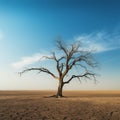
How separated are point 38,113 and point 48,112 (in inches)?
45.3

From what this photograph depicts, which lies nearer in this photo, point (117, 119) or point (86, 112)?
point (117, 119)

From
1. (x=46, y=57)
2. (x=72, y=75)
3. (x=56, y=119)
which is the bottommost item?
(x=56, y=119)

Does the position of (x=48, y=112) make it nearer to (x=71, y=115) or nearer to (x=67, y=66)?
(x=71, y=115)

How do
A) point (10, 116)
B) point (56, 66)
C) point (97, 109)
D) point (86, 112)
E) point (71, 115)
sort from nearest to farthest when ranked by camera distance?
point (10, 116) → point (71, 115) → point (86, 112) → point (97, 109) → point (56, 66)

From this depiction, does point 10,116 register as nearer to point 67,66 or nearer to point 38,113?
point 38,113

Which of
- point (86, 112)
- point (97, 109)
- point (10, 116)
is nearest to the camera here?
point (10, 116)

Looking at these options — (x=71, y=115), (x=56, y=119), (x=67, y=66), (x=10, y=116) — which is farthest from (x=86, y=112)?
(x=67, y=66)

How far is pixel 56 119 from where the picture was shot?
21672 mm

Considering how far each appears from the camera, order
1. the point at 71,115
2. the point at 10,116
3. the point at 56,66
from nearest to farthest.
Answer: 1. the point at 10,116
2. the point at 71,115
3. the point at 56,66

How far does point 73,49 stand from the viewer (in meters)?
52.4

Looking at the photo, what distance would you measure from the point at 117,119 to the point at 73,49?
3006 centimetres

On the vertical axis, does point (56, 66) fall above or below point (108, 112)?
above

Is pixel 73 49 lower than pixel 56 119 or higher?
higher

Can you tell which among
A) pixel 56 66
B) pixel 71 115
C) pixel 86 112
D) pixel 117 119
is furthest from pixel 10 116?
pixel 56 66
